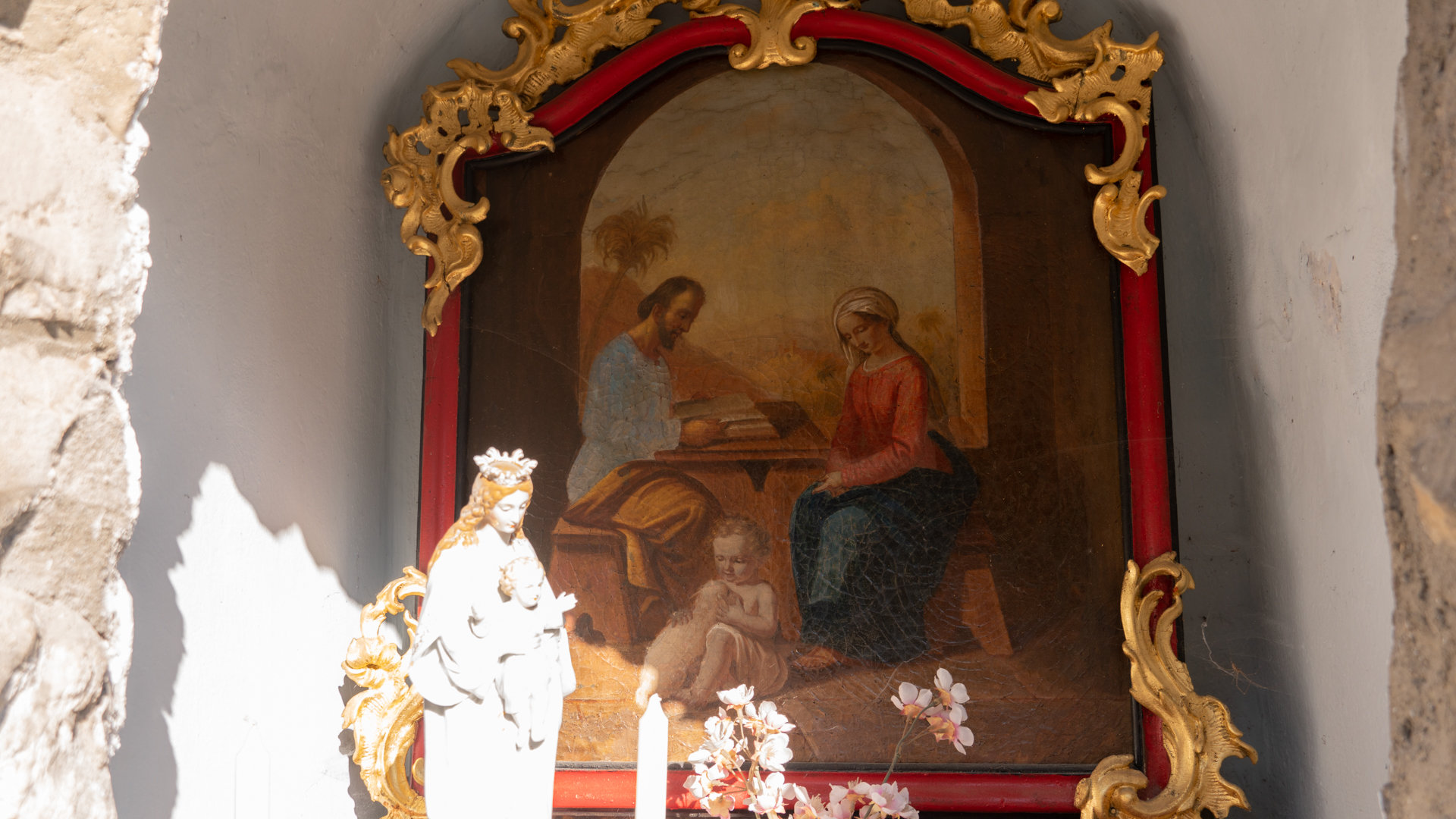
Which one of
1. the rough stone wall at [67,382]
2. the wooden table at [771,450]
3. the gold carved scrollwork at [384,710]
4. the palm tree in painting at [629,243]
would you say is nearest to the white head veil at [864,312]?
the wooden table at [771,450]

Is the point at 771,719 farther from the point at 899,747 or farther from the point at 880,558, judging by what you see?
the point at 880,558

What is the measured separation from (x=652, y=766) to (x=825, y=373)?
970 mm

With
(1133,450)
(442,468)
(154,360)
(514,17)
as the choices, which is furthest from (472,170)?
(1133,450)

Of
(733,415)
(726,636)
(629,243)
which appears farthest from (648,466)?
(629,243)

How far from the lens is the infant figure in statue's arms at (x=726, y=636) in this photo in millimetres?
2225

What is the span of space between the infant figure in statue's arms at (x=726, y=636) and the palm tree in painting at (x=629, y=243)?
0.62 m

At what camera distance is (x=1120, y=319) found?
2236mm

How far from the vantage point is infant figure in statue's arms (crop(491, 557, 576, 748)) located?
1715 millimetres

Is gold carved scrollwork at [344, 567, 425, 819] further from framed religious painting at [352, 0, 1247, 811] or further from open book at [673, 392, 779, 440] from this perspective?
open book at [673, 392, 779, 440]

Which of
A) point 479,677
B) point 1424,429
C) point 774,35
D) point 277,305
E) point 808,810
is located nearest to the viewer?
point 1424,429

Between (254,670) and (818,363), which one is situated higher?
(818,363)

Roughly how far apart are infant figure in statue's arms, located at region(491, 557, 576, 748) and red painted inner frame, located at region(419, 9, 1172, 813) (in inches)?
22.5

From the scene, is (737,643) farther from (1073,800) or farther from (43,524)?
(43,524)

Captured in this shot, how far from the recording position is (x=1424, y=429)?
849 millimetres
